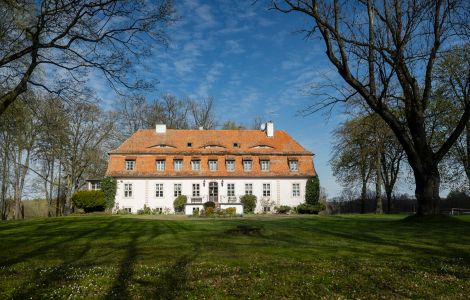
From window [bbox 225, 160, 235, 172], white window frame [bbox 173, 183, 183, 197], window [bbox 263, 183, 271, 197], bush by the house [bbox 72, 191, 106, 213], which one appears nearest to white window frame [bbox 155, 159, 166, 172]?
white window frame [bbox 173, 183, 183, 197]

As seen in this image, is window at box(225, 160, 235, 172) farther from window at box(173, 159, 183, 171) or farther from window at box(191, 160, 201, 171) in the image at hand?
window at box(173, 159, 183, 171)

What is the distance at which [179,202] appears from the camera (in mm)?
38594

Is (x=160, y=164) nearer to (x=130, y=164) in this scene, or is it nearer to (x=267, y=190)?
(x=130, y=164)

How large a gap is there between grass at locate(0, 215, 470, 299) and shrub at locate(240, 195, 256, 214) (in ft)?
84.9

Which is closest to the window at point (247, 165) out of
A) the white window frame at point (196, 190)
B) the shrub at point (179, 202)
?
the white window frame at point (196, 190)

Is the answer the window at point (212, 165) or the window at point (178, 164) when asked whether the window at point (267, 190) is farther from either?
the window at point (178, 164)

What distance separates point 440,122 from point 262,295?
32335mm

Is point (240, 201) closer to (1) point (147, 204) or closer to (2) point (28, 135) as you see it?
(1) point (147, 204)

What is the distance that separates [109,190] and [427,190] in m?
29.4

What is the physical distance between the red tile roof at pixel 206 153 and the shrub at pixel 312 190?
81 cm

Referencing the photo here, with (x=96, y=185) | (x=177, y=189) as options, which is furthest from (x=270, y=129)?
(x=96, y=185)

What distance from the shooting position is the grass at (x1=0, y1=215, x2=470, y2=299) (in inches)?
242

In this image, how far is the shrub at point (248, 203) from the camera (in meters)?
38.8

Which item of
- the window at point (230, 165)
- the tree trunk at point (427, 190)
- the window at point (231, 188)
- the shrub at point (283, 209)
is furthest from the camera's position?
the window at point (230, 165)
